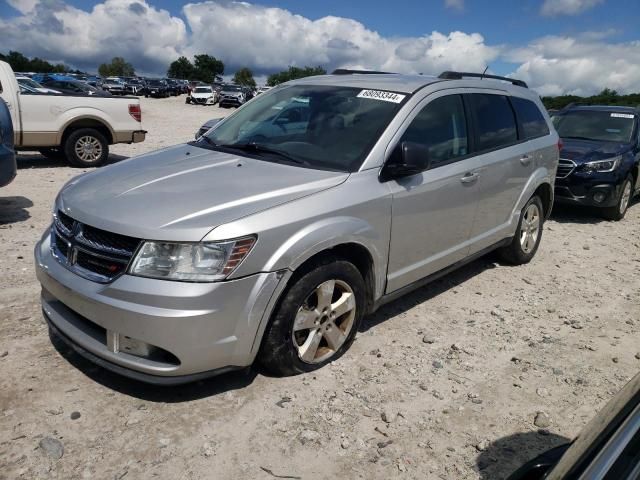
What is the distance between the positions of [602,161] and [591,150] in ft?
1.01

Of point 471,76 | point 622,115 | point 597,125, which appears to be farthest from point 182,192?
point 622,115

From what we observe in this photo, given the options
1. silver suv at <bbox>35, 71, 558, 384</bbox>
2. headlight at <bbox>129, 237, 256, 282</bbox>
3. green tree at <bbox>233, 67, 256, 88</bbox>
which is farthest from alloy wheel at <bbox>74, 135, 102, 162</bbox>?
green tree at <bbox>233, 67, 256, 88</bbox>

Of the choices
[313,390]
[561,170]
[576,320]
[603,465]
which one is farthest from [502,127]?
[603,465]

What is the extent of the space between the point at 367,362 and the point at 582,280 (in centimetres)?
304

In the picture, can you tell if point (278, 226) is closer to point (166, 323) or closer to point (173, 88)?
point (166, 323)

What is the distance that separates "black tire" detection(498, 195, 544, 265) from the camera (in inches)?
212

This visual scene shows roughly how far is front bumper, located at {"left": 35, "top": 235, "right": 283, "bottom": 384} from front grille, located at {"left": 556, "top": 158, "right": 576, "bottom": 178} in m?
6.46

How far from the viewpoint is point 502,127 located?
4863 mm

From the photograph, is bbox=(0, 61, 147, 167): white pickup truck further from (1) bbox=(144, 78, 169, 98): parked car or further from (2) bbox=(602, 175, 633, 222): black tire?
(1) bbox=(144, 78, 169, 98): parked car

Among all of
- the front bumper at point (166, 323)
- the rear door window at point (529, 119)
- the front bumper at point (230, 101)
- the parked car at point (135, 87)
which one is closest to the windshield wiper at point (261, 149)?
the front bumper at point (166, 323)

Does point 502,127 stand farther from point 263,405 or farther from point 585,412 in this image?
point 263,405

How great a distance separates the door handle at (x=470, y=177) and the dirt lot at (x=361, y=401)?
3.56 feet

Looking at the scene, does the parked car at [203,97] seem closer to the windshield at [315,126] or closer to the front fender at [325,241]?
the windshield at [315,126]

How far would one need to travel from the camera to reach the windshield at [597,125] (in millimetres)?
8820
